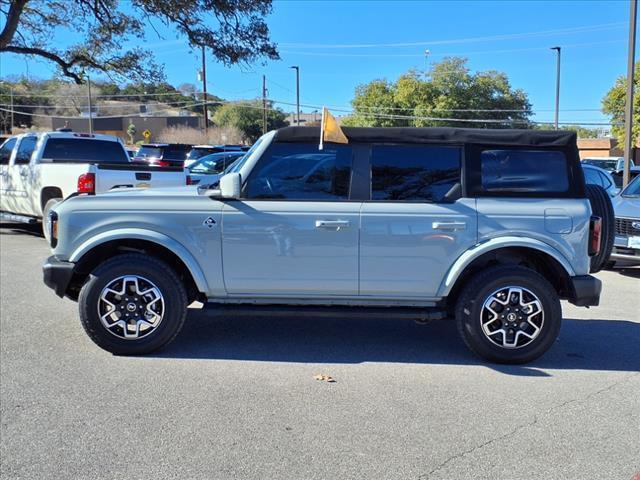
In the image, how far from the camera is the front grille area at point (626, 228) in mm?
8609

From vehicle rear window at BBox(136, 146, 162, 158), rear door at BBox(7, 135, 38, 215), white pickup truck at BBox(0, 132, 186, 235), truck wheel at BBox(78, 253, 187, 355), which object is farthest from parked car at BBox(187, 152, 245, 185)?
truck wheel at BBox(78, 253, 187, 355)

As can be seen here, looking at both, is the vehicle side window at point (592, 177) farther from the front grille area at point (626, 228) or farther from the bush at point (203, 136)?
the bush at point (203, 136)

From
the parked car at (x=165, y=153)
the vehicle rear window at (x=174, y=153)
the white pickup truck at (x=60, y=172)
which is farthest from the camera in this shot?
the vehicle rear window at (x=174, y=153)

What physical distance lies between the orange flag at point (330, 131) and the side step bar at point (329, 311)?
55.4 inches

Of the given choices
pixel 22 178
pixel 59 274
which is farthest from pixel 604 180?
pixel 22 178

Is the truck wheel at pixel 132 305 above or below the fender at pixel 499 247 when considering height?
below

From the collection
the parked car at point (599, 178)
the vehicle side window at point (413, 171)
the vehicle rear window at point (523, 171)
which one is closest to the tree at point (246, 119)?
the parked car at point (599, 178)

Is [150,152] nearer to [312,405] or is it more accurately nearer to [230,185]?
[230,185]

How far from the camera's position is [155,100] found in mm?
82562

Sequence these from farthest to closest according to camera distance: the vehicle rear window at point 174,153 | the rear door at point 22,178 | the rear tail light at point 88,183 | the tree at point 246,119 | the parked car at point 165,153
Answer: the tree at point 246,119 < the vehicle rear window at point 174,153 < the parked car at point 165,153 < the rear door at point 22,178 < the rear tail light at point 88,183

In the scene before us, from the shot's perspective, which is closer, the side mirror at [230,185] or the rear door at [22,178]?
the side mirror at [230,185]

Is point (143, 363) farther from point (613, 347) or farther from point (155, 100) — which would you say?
point (155, 100)

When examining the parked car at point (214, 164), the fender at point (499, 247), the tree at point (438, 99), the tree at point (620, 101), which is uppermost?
the tree at point (438, 99)

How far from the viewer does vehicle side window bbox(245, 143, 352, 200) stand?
4.98m
